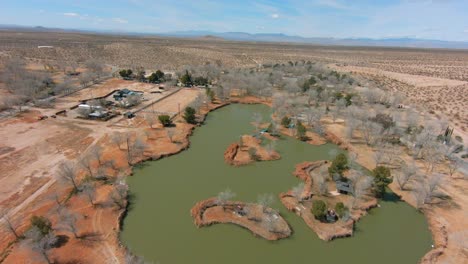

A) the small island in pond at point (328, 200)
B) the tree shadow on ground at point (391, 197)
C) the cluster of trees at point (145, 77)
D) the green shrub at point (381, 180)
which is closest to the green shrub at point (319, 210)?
the small island in pond at point (328, 200)

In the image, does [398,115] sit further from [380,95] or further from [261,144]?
[261,144]

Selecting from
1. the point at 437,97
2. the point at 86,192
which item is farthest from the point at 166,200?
the point at 437,97

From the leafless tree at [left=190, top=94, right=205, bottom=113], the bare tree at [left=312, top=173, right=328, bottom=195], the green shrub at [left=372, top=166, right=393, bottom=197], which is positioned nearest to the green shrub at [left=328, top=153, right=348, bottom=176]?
the bare tree at [left=312, top=173, right=328, bottom=195]

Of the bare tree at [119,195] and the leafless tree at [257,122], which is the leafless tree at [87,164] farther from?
the leafless tree at [257,122]

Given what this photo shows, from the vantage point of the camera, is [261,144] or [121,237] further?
[261,144]

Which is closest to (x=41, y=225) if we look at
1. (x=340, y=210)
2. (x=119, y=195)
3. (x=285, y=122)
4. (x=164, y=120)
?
(x=119, y=195)

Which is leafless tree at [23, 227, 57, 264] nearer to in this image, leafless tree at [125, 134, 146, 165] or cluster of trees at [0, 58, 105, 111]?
leafless tree at [125, 134, 146, 165]
